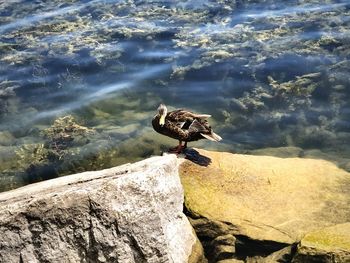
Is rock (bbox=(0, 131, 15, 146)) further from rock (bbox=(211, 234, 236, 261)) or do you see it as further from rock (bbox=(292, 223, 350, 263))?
rock (bbox=(292, 223, 350, 263))

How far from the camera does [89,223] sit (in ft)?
14.9

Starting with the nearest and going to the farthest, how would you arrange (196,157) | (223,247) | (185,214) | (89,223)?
(89,223) → (223,247) → (185,214) → (196,157)

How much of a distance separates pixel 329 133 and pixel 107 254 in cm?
533

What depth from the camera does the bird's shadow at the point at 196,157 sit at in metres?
6.53

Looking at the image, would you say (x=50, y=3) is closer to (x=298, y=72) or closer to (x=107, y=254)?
(x=298, y=72)

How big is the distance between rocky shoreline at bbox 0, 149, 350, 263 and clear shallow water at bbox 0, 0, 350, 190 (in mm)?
1841

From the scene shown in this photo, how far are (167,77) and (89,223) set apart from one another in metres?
6.49

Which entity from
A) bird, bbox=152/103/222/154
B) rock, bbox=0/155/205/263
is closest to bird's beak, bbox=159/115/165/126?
bird, bbox=152/103/222/154

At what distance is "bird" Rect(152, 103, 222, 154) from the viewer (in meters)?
6.52

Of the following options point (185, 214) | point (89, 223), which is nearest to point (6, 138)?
point (185, 214)

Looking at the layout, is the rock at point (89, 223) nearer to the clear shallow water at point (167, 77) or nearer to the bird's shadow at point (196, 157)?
the bird's shadow at point (196, 157)

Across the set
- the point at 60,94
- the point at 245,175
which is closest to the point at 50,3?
the point at 60,94

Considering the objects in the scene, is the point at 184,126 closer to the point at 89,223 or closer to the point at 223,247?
the point at 223,247

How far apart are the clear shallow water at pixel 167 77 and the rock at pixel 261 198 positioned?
1.48 metres
